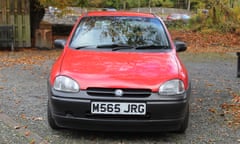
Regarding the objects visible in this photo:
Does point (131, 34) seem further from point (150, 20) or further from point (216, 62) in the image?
point (216, 62)

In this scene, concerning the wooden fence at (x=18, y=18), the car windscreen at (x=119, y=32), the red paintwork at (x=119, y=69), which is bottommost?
the wooden fence at (x=18, y=18)

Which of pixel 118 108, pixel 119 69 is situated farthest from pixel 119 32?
pixel 118 108

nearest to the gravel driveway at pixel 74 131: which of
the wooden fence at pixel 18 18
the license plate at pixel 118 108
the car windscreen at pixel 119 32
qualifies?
the license plate at pixel 118 108

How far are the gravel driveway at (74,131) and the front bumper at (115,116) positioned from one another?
30cm

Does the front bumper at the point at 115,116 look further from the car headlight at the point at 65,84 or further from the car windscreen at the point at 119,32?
the car windscreen at the point at 119,32

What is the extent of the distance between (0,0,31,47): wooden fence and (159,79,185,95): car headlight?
40.3ft

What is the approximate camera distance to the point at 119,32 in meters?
5.95

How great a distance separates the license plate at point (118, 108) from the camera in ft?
15.0

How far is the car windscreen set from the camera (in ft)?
18.9

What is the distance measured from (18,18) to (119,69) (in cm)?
1208

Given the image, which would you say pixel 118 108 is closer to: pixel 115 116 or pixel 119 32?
pixel 115 116

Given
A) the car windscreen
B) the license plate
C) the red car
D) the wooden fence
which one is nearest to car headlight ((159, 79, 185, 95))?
the red car

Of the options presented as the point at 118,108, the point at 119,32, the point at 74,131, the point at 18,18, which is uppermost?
the point at 119,32

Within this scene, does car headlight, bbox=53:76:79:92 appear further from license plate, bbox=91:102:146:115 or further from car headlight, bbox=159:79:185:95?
car headlight, bbox=159:79:185:95
